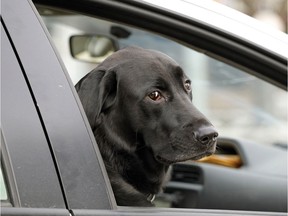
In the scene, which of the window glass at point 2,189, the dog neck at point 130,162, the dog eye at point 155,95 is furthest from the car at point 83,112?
the dog eye at point 155,95

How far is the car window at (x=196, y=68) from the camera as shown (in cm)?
417

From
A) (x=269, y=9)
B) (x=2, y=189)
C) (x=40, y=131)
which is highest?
(x=269, y=9)

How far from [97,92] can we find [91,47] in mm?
1521

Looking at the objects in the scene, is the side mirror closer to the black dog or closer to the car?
the car

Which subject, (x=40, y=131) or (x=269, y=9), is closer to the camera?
(x=40, y=131)

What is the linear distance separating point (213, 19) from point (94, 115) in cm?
53

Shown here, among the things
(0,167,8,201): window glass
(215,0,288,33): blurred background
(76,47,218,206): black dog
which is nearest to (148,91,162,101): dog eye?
(76,47,218,206): black dog

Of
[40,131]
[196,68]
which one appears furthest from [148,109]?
[196,68]

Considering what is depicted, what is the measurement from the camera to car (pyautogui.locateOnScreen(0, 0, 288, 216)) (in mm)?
1999

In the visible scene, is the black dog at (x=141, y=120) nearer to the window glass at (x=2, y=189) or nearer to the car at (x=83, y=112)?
the car at (x=83, y=112)

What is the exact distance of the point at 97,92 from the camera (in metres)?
2.69

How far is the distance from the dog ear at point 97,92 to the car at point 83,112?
7.4 inches

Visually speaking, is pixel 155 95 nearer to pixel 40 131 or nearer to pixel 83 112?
pixel 83 112

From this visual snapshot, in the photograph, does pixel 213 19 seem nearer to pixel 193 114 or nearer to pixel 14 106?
pixel 193 114
